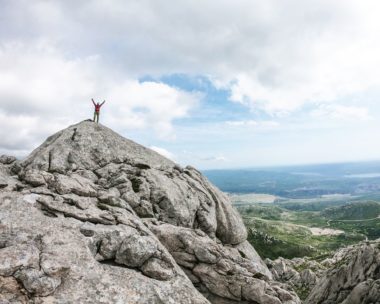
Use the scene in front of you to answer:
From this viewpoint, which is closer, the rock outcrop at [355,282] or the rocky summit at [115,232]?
the rocky summit at [115,232]

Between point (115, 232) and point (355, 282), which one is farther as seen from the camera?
point (355, 282)

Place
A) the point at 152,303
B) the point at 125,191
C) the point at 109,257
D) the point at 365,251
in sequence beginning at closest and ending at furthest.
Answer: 1. the point at 152,303
2. the point at 109,257
3. the point at 125,191
4. the point at 365,251

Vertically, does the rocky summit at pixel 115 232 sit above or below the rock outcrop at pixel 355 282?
above

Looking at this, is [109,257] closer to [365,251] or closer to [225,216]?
[225,216]

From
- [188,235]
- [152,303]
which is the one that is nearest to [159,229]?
[188,235]

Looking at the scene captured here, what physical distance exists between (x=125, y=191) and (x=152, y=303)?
740 inches

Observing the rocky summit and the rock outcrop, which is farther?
the rock outcrop

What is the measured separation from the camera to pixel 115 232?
27.3 m

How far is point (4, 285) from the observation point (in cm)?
2028

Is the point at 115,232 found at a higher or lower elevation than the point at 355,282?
higher

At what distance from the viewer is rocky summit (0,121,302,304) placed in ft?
72.6

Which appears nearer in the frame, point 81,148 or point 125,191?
point 125,191

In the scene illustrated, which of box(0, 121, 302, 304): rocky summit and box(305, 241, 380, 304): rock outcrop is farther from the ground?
box(0, 121, 302, 304): rocky summit

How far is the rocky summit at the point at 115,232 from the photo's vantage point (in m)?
22.1
